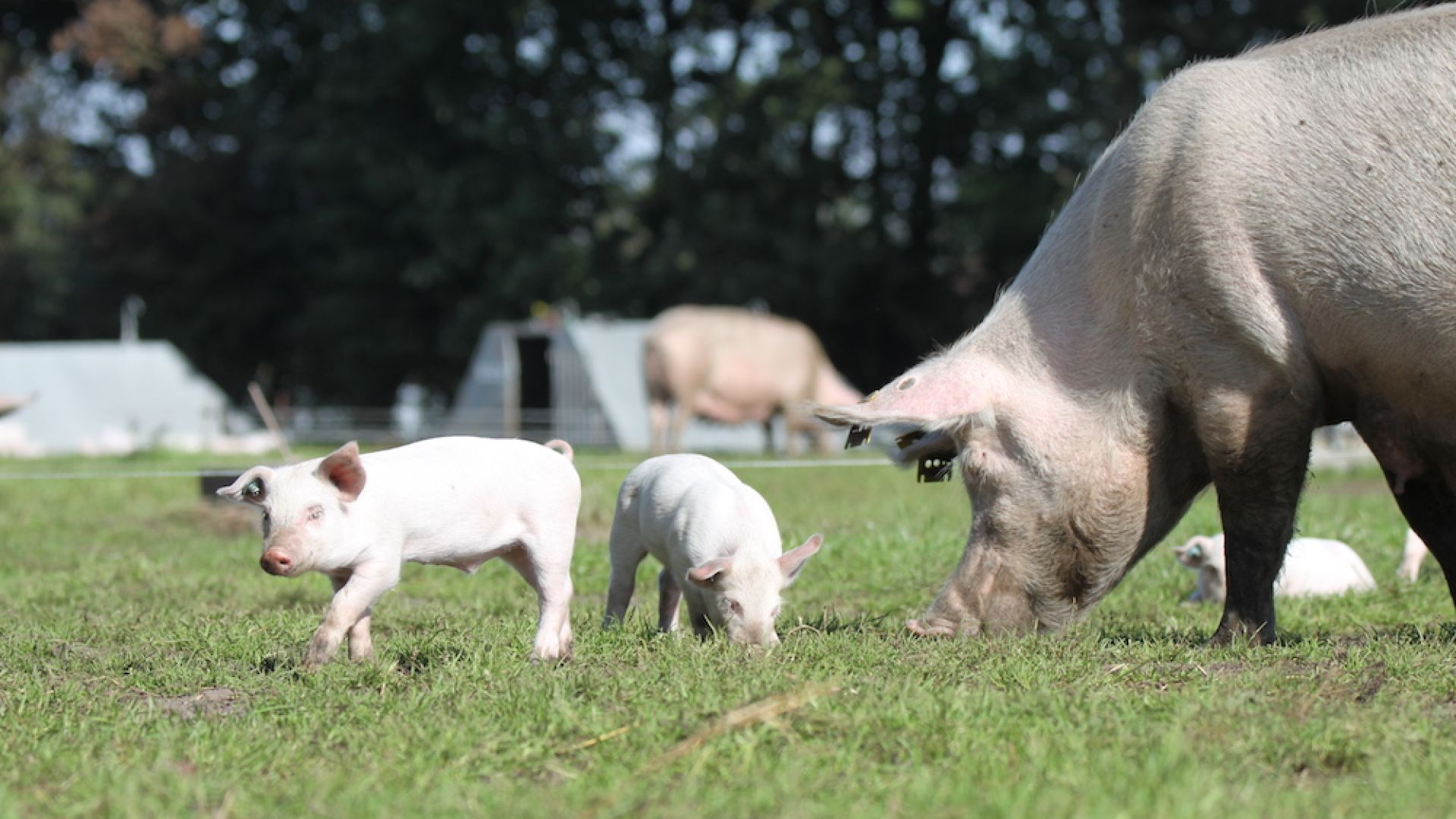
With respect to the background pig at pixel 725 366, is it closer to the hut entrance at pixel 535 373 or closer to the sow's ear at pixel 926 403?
the hut entrance at pixel 535 373

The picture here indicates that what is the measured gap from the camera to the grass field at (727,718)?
11.7 feet

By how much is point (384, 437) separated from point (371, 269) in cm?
918

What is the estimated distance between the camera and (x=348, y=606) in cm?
516

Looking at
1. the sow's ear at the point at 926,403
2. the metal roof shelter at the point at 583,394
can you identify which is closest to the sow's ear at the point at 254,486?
the sow's ear at the point at 926,403

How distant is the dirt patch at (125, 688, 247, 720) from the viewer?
15.3 ft

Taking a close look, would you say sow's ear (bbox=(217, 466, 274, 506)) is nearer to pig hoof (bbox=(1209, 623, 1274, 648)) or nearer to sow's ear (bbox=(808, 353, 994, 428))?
sow's ear (bbox=(808, 353, 994, 428))

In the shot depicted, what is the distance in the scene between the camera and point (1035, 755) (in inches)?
152

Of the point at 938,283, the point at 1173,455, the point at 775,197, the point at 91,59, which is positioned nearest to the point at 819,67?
the point at 775,197

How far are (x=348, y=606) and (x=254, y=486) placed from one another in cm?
50

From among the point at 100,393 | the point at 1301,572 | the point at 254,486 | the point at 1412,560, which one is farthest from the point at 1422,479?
the point at 100,393

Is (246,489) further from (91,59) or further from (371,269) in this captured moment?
(91,59)

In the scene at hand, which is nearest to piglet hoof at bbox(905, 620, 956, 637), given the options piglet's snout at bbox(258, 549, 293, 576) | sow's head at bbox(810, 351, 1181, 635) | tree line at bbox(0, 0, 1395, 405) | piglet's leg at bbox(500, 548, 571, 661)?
sow's head at bbox(810, 351, 1181, 635)

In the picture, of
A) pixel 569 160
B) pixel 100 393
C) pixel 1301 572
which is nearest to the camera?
pixel 1301 572

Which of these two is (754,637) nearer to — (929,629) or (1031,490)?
(929,629)
